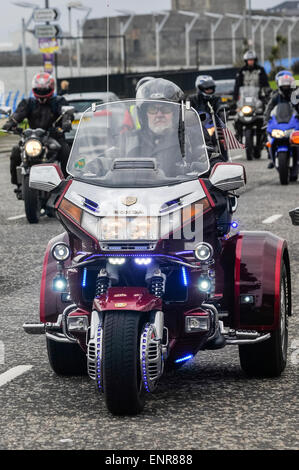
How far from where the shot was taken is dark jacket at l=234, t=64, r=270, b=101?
2572 cm

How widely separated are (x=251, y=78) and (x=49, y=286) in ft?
65.0

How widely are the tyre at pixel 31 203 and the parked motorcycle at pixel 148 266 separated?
8331 mm

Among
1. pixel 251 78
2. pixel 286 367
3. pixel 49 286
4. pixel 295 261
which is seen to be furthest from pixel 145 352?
pixel 251 78

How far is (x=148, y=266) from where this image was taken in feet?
19.1

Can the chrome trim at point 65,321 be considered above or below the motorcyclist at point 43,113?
above

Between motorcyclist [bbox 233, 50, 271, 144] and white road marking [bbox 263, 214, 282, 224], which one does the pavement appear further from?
motorcyclist [bbox 233, 50, 271, 144]

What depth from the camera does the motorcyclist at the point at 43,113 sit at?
15.9m

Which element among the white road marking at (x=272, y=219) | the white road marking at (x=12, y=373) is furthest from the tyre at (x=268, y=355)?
the white road marking at (x=272, y=219)

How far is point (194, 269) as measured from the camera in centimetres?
591

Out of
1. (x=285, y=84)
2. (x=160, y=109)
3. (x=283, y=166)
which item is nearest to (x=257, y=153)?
(x=285, y=84)

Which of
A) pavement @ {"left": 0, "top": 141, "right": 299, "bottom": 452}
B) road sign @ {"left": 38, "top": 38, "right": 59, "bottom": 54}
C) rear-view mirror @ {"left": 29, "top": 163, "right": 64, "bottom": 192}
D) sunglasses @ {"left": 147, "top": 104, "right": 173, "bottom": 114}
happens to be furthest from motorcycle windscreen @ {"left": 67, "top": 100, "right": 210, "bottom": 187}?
road sign @ {"left": 38, "top": 38, "right": 59, "bottom": 54}

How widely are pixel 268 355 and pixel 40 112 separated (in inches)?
395

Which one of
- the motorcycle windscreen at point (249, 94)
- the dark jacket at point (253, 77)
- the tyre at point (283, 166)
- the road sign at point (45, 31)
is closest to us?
the tyre at point (283, 166)

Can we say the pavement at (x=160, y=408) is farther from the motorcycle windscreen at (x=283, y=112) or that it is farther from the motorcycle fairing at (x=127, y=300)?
the motorcycle windscreen at (x=283, y=112)
